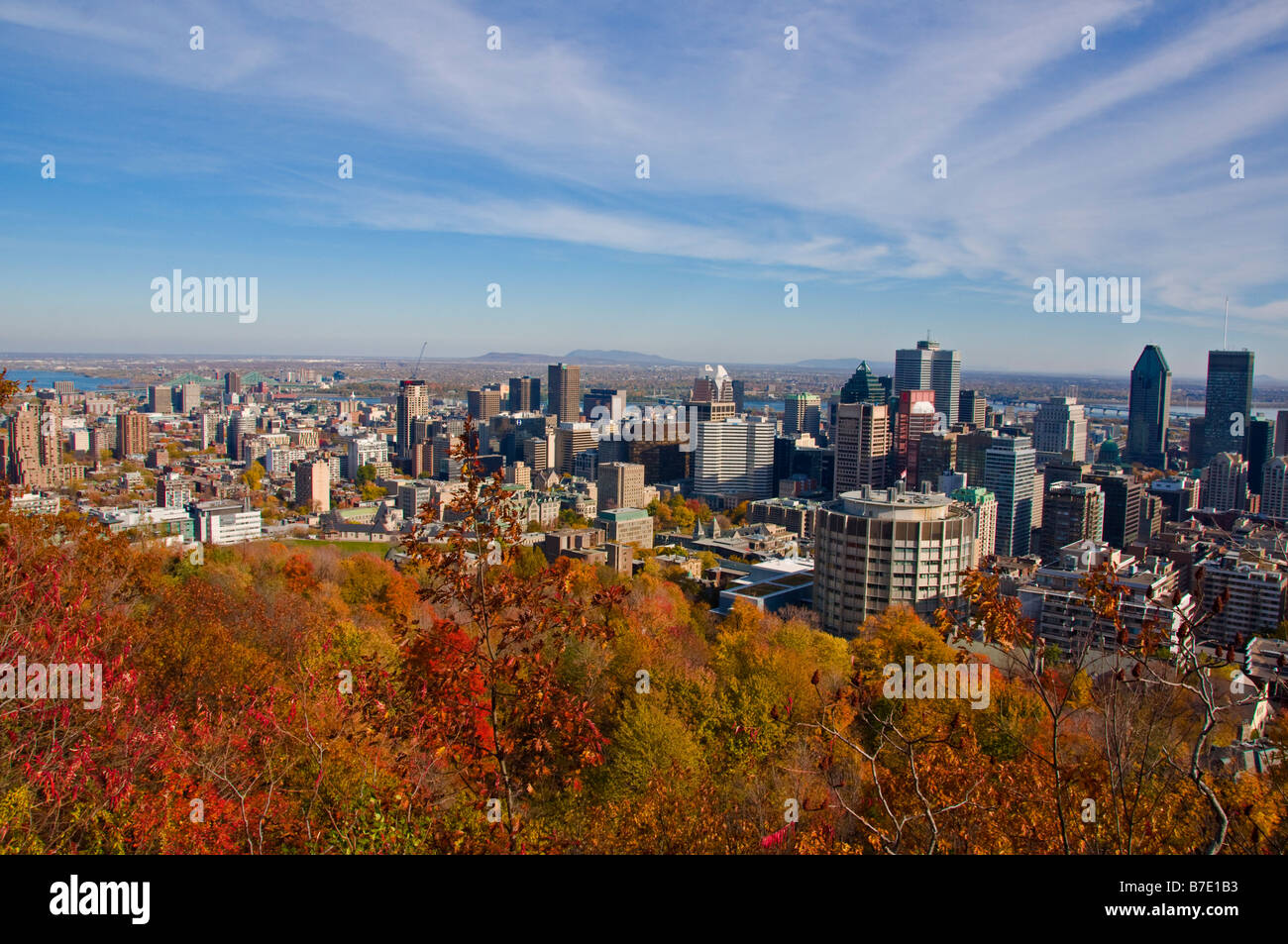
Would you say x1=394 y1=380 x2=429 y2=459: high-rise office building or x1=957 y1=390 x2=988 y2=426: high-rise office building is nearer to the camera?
x1=394 y1=380 x2=429 y2=459: high-rise office building

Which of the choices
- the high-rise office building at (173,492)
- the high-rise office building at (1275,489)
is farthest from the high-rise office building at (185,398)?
the high-rise office building at (1275,489)

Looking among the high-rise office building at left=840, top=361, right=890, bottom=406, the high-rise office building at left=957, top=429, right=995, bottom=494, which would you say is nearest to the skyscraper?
the high-rise office building at left=957, top=429, right=995, bottom=494

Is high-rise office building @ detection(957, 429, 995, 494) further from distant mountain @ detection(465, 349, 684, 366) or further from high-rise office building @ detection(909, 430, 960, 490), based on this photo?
distant mountain @ detection(465, 349, 684, 366)

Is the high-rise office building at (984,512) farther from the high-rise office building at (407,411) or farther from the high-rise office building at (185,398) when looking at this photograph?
the high-rise office building at (185,398)

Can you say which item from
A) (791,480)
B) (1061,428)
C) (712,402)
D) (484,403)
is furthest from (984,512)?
(484,403)
